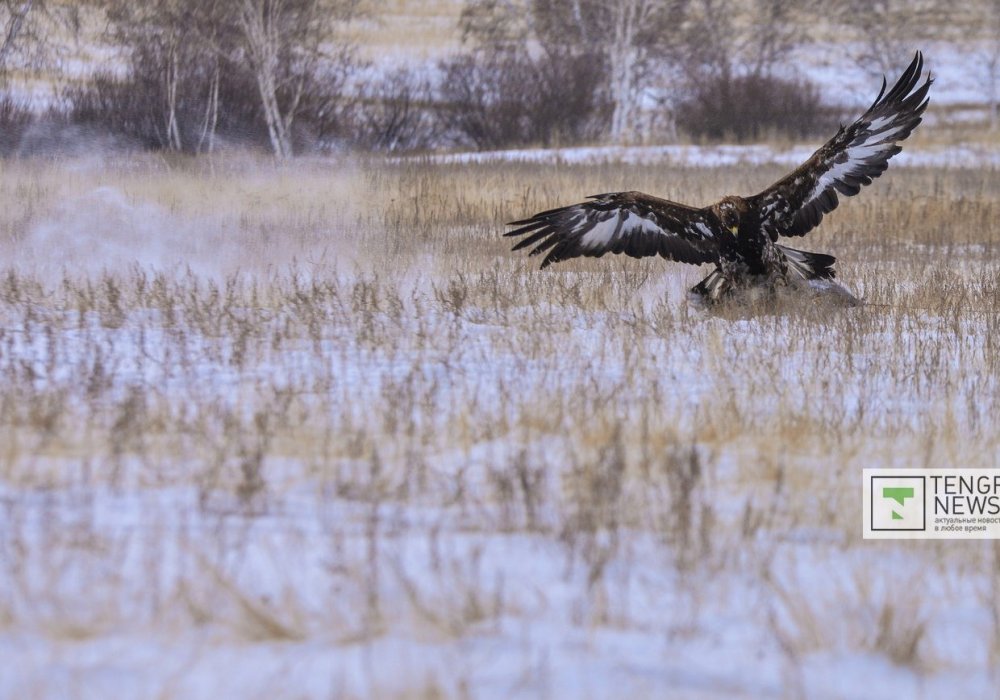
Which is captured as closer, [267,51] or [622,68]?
[267,51]

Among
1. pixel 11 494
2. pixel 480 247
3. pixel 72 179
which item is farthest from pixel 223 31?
pixel 11 494

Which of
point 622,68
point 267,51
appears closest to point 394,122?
point 267,51

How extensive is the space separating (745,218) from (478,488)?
3847 millimetres

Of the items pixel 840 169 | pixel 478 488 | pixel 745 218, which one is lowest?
pixel 478 488

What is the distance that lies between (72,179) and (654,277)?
25.9ft

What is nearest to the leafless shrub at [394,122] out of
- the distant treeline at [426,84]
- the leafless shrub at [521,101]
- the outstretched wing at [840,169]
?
the distant treeline at [426,84]

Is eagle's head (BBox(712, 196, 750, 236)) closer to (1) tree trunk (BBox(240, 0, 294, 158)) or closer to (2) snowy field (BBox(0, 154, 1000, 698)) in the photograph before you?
(2) snowy field (BBox(0, 154, 1000, 698))

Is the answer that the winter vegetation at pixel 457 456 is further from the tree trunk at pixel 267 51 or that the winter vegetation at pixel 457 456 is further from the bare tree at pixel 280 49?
the bare tree at pixel 280 49

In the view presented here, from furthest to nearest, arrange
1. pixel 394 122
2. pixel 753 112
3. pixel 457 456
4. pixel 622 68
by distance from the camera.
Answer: pixel 622 68, pixel 753 112, pixel 394 122, pixel 457 456

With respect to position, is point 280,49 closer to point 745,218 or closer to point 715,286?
point 715,286

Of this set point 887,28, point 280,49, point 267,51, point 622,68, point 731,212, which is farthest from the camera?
point 887,28

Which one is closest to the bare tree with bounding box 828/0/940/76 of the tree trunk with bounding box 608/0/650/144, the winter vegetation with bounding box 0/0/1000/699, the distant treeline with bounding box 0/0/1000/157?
the distant treeline with bounding box 0/0/1000/157

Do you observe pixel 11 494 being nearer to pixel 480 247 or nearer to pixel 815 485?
pixel 815 485

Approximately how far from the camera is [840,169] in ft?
25.0
